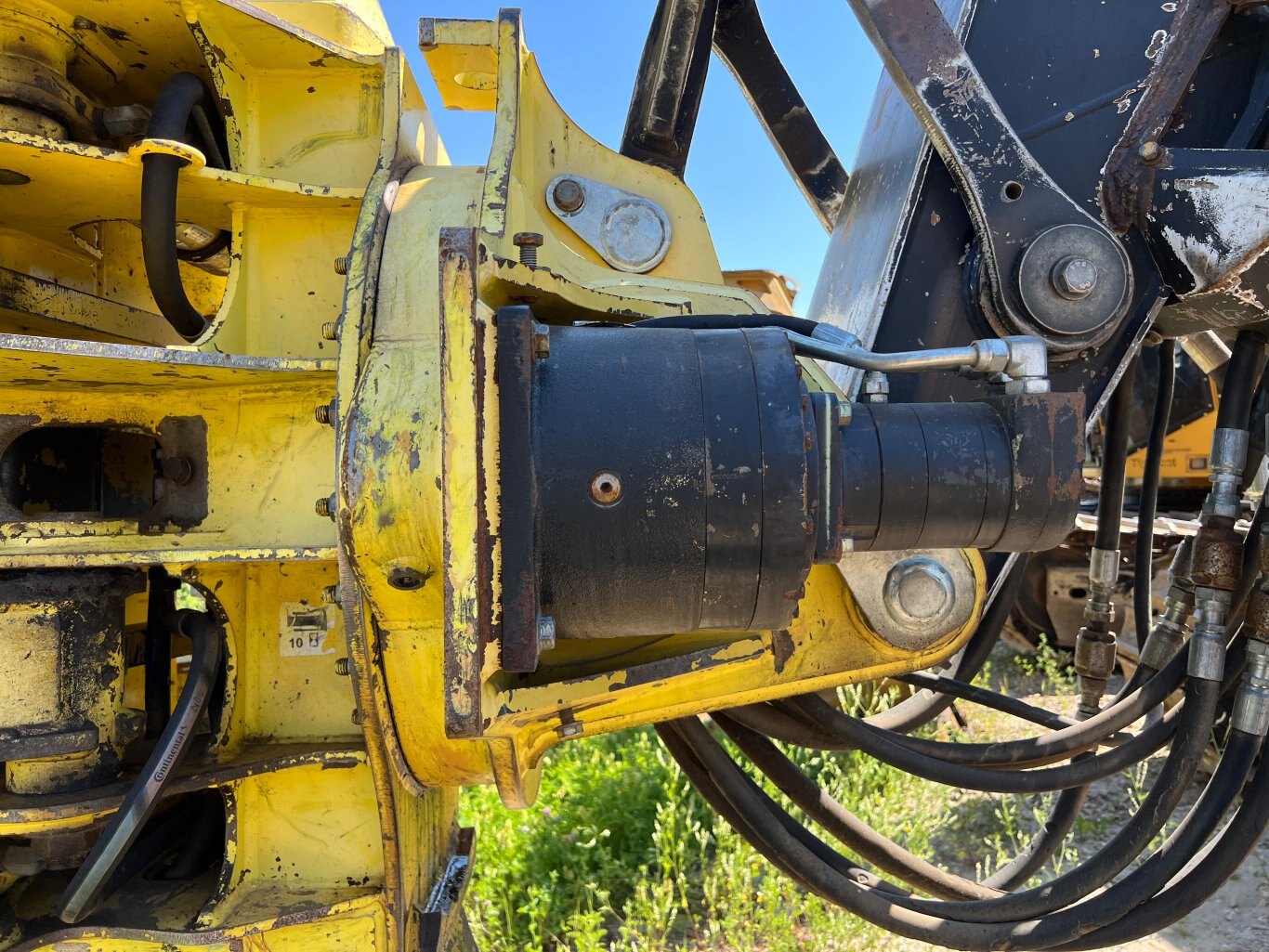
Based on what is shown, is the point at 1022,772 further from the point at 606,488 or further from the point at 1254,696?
the point at 606,488

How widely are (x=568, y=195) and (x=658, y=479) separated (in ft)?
2.54

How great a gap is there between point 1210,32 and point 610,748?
11.1ft

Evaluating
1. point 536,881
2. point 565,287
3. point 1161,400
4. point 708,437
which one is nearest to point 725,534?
point 708,437

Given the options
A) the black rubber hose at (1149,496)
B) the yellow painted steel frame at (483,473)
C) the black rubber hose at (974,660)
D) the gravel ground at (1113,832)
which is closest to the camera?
the yellow painted steel frame at (483,473)

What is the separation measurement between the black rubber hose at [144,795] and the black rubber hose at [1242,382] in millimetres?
1987

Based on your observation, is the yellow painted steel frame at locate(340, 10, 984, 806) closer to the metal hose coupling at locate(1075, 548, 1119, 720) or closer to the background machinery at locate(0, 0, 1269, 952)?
the background machinery at locate(0, 0, 1269, 952)

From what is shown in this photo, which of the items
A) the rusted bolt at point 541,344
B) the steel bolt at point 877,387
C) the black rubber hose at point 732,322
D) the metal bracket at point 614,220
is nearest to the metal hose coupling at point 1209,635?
the steel bolt at point 877,387

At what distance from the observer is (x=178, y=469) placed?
147 centimetres

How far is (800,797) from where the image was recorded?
174cm

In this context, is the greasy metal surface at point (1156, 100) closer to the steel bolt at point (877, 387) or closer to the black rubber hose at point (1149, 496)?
the steel bolt at point (877, 387)

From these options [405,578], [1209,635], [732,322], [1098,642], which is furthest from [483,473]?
[1098,642]

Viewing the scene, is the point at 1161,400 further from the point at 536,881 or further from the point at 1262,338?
the point at 536,881

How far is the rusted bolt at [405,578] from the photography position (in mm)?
1045

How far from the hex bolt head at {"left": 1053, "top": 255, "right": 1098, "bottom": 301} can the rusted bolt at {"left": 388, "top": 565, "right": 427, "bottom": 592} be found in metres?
1.14
